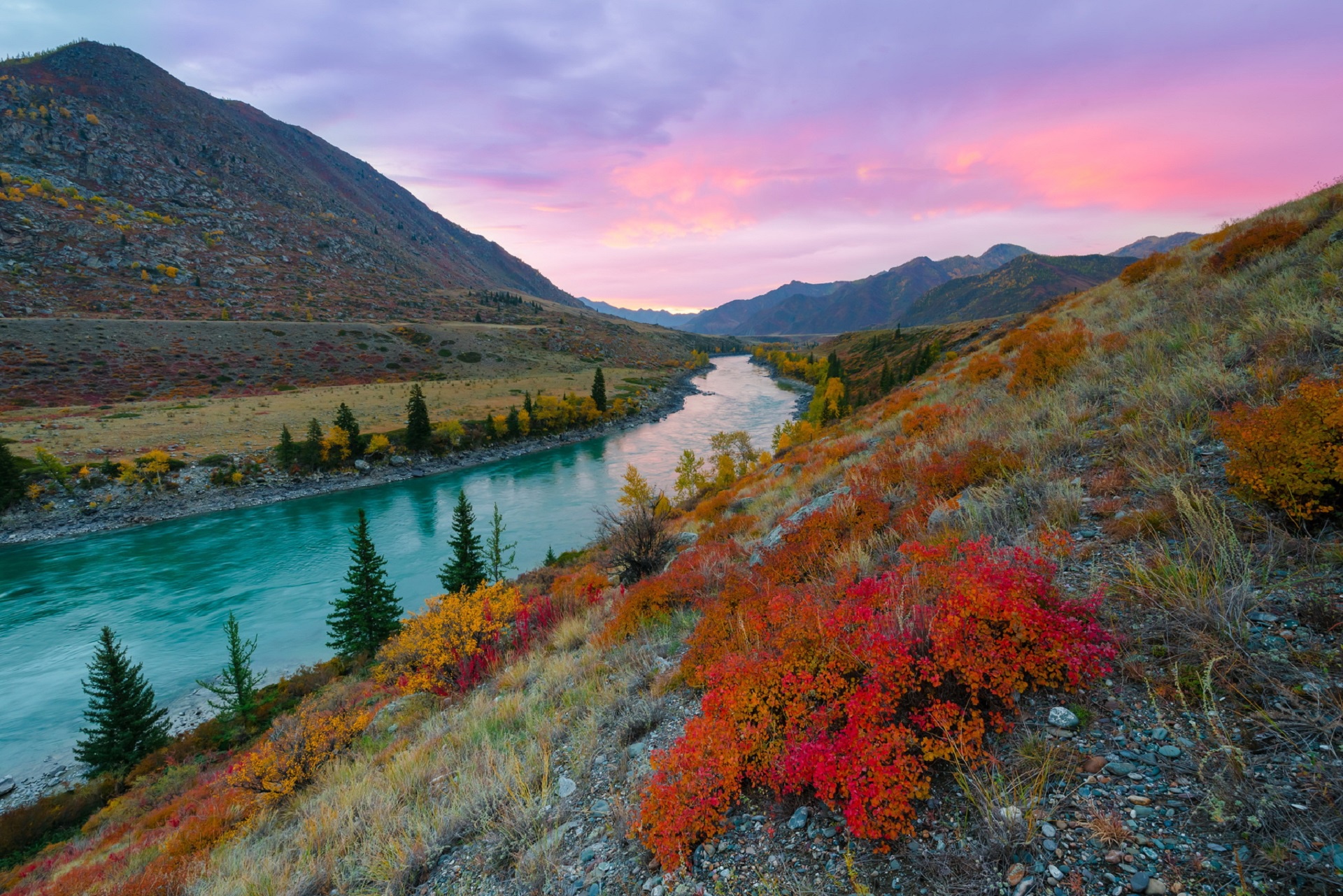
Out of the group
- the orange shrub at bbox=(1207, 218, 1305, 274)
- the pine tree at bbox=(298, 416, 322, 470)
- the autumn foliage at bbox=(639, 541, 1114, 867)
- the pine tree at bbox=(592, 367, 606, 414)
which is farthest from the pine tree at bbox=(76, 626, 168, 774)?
the pine tree at bbox=(592, 367, 606, 414)

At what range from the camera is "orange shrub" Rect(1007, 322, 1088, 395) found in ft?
34.3

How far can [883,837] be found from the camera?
282cm

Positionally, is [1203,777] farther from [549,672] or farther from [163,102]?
[163,102]

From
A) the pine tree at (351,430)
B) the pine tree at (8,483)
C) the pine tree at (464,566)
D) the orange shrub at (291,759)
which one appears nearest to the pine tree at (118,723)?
the pine tree at (464,566)

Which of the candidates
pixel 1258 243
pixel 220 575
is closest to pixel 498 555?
pixel 220 575

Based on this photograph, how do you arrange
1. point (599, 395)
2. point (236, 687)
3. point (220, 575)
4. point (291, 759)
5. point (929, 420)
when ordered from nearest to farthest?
point (291, 759) < point (929, 420) < point (236, 687) < point (220, 575) < point (599, 395)

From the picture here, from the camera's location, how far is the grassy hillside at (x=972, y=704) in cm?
246

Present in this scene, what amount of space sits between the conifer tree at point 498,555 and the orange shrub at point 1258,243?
89.8ft

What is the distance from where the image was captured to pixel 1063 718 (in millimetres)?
2975

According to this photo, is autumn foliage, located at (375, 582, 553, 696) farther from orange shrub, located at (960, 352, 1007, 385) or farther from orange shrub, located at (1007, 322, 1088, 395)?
orange shrub, located at (960, 352, 1007, 385)

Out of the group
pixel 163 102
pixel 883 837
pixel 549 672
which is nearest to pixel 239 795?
pixel 549 672

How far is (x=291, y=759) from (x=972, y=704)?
36.4 ft

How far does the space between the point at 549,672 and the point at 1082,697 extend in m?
7.33

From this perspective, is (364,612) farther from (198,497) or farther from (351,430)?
(351,430)
